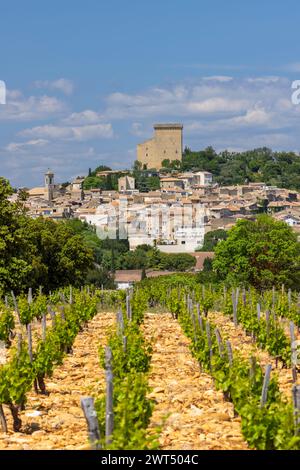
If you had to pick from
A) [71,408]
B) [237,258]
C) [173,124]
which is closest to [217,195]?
[173,124]

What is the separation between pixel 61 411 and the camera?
324 inches

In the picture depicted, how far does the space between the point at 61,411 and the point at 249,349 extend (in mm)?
4758

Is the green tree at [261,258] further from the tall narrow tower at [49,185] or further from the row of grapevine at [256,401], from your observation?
the tall narrow tower at [49,185]

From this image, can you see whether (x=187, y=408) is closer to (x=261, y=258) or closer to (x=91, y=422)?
(x=91, y=422)

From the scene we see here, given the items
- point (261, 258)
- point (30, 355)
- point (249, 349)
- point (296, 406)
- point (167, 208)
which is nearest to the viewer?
point (296, 406)

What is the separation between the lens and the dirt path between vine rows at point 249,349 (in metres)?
9.36

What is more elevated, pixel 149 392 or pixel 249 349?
pixel 149 392

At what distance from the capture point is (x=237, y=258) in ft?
103

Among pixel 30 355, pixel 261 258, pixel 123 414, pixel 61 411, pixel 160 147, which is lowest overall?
pixel 261 258

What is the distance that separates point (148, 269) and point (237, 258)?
4335 cm

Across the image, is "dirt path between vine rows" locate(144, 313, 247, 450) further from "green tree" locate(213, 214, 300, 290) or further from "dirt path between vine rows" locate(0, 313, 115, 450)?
"green tree" locate(213, 214, 300, 290)

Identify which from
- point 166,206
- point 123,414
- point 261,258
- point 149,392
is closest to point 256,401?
point 149,392

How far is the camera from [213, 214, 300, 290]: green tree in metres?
30.9

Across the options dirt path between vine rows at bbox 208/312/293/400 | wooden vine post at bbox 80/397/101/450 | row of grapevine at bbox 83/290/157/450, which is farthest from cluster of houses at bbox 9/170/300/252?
wooden vine post at bbox 80/397/101/450
